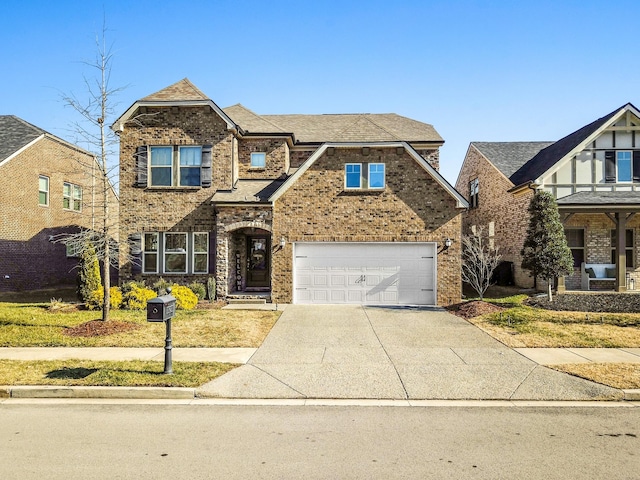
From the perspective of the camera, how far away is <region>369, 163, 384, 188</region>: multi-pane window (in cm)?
1691

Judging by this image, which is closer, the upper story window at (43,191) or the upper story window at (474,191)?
the upper story window at (43,191)

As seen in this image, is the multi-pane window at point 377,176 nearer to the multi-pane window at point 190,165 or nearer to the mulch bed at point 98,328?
the multi-pane window at point 190,165

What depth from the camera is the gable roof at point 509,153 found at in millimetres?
23672

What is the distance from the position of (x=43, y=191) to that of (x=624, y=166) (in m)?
27.9

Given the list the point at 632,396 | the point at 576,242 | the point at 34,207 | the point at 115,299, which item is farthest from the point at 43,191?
the point at 576,242

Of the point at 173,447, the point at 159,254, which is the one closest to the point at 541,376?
the point at 173,447

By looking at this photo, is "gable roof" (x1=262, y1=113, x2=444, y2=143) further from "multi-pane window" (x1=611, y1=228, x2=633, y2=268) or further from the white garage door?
"multi-pane window" (x1=611, y1=228, x2=633, y2=268)

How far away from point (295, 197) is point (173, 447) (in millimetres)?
12369

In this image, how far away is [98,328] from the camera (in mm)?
11641

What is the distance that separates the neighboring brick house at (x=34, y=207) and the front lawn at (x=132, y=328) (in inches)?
260

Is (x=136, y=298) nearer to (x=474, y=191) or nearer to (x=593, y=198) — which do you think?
→ (x=593, y=198)

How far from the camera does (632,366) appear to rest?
855cm

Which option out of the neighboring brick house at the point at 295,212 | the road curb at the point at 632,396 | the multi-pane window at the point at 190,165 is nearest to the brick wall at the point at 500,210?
the neighboring brick house at the point at 295,212

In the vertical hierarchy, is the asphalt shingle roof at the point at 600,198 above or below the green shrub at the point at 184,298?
above
